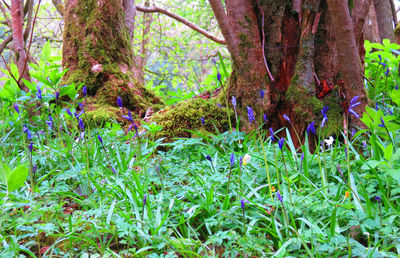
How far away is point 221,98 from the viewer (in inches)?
121

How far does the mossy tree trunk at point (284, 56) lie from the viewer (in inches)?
103

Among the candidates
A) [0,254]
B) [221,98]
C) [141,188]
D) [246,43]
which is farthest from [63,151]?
[246,43]

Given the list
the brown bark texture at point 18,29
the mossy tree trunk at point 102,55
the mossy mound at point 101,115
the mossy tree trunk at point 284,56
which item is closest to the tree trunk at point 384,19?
the mossy tree trunk at point 284,56

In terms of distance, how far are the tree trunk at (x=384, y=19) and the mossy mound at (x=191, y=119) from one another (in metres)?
5.30

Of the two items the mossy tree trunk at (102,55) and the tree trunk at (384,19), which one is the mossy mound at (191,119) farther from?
the tree trunk at (384,19)

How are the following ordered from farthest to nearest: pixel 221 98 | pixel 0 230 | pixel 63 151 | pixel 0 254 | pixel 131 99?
pixel 131 99, pixel 221 98, pixel 63 151, pixel 0 230, pixel 0 254

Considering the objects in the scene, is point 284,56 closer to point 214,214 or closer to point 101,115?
point 214,214

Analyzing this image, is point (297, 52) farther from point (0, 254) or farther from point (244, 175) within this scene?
point (0, 254)

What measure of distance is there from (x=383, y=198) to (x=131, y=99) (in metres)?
2.90

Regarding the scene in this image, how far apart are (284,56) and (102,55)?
2359 mm

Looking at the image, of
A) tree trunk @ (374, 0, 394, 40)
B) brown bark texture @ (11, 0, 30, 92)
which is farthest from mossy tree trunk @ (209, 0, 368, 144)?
tree trunk @ (374, 0, 394, 40)

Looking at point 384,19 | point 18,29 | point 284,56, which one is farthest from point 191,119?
point 384,19

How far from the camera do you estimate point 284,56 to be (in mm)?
2734

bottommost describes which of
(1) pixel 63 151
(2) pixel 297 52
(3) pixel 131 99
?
(1) pixel 63 151
